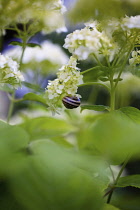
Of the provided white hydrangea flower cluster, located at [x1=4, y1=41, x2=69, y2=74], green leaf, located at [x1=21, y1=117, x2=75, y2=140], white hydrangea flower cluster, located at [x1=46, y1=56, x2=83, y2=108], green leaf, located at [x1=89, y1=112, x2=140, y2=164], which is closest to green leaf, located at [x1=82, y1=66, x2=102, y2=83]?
white hydrangea flower cluster, located at [x1=46, y1=56, x2=83, y2=108]

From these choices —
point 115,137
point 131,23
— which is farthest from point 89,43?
point 115,137

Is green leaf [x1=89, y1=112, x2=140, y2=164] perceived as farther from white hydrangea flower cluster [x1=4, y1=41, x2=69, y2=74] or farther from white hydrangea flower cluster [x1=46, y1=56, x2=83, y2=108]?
white hydrangea flower cluster [x1=4, y1=41, x2=69, y2=74]

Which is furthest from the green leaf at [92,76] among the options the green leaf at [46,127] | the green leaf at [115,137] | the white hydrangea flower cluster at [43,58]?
the green leaf at [115,137]

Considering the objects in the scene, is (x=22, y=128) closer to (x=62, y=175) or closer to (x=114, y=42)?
(x=62, y=175)

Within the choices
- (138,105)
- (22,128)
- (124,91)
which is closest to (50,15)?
(124,91)

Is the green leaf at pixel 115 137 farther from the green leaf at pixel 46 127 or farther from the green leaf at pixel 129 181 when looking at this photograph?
the green leaf at pixel 129 181
